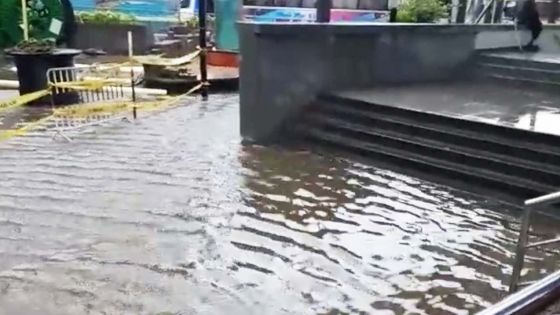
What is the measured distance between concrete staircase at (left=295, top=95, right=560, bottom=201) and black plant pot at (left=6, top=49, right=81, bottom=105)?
540cm

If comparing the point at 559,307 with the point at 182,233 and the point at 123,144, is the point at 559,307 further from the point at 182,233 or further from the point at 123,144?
the point at 123,144

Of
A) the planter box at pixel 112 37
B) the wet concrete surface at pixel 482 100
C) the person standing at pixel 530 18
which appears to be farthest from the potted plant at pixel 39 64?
the planter box at pixel 112 37

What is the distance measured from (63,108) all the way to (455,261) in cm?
842

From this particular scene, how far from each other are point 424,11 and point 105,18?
13.4 meters

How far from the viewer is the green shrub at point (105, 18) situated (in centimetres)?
2331

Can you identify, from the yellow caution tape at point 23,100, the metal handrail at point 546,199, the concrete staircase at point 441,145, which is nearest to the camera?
the metal handrail at point 546,199

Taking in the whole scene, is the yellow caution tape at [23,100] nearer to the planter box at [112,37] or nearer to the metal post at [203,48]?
the metal post at [203,48]

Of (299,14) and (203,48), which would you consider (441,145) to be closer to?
(203,48)

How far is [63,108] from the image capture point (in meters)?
11.8

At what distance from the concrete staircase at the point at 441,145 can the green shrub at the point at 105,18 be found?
50.6 feet

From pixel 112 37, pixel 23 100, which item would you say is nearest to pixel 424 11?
pixel 23 100

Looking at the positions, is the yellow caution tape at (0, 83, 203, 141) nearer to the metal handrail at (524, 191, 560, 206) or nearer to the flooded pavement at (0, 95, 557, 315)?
the flooded pavement at (0, 95, 557, 315)

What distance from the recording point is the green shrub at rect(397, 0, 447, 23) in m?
13.6

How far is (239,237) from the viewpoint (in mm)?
5988
